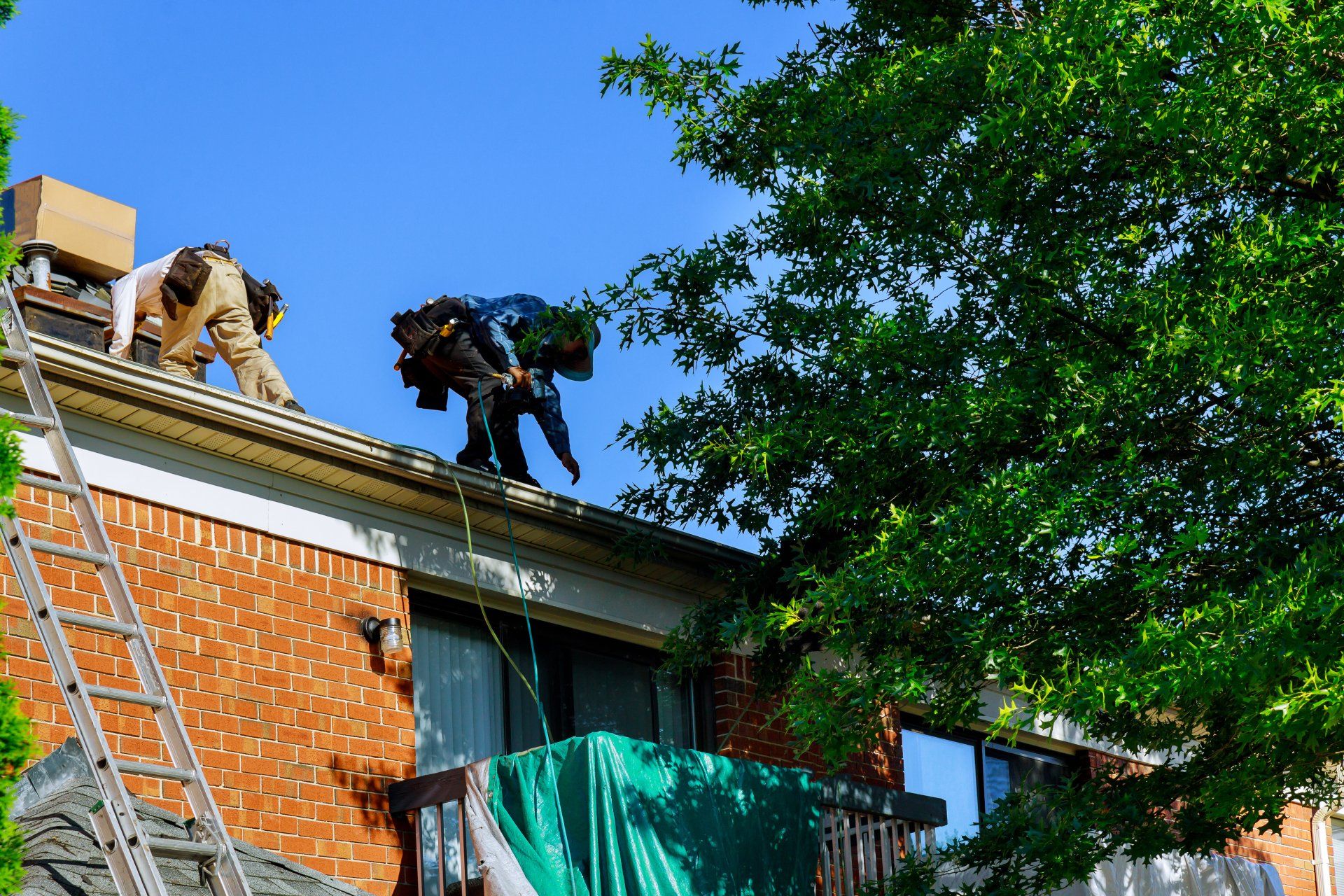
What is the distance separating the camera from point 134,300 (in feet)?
40.8

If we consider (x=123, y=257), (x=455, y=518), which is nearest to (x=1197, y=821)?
(x=455, y=518)

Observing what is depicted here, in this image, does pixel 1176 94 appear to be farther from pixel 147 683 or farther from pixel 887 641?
pixel 147 683

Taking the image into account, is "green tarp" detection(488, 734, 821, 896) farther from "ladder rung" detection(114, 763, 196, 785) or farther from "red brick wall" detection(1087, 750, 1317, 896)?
"red brick wall" detection(1087, 750, 1317, 896)

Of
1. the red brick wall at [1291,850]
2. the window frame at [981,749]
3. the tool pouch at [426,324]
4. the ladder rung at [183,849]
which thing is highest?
the tool pouch at [426,324]

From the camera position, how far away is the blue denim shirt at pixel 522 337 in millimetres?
12102

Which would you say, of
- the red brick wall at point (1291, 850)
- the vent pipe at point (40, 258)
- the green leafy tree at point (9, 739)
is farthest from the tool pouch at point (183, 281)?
the red brick wall at point (1291, 850)

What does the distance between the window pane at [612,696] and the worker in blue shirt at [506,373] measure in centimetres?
129

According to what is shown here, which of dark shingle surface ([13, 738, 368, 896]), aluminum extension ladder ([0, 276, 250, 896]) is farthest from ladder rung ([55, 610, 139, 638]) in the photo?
dark shingle surface ([13, 738, 368, 896])

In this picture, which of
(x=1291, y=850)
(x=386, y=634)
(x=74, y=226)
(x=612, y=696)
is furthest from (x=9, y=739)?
(x=1291, y=850)

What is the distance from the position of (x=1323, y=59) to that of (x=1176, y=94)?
70cm

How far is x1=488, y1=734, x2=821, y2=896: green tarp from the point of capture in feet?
30.7

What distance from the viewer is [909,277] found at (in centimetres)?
1033

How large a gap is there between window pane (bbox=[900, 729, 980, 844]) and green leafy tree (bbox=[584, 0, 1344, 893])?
3665mm

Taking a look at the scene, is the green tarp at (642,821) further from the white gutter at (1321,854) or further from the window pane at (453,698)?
the white gutter at (1321,854)
